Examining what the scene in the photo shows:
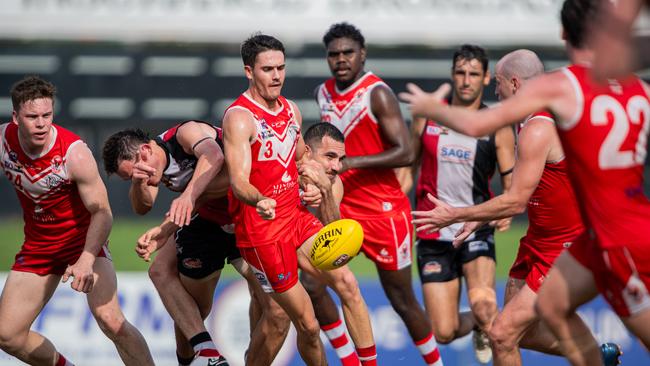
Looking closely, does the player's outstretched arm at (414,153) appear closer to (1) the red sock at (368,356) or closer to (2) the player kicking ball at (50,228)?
(1) the red sock at (368,356)

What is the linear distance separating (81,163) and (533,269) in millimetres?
3021

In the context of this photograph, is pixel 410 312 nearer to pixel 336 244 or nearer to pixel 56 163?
pixel 336 244

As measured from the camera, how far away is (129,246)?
43.1 ft

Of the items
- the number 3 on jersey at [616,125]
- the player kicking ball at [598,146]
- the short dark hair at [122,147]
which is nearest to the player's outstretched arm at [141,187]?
the short dark hair at [122,147]

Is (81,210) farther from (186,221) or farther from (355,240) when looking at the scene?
(355,240)

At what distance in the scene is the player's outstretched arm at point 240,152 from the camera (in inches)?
249

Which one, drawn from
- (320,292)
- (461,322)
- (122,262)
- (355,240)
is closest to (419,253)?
(461,322)

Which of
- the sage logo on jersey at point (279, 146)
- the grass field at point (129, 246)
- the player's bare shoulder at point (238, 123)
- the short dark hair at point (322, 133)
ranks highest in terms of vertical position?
the player's bare shoulder at point (238, 123)

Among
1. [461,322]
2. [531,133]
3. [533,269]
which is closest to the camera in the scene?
[531,133]

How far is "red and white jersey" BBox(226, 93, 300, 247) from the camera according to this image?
671 centimetres

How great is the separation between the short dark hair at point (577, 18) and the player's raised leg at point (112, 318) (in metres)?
3.64

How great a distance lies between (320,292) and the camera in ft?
25.2

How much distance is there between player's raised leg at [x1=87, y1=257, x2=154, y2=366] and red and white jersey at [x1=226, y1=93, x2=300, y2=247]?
991 millimetres

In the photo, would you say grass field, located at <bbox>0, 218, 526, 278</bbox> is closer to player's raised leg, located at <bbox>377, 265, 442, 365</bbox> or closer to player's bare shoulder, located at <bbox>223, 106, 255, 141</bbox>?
player's raised leg, located at <bbox>377, 265, 442, 365</bbox>
